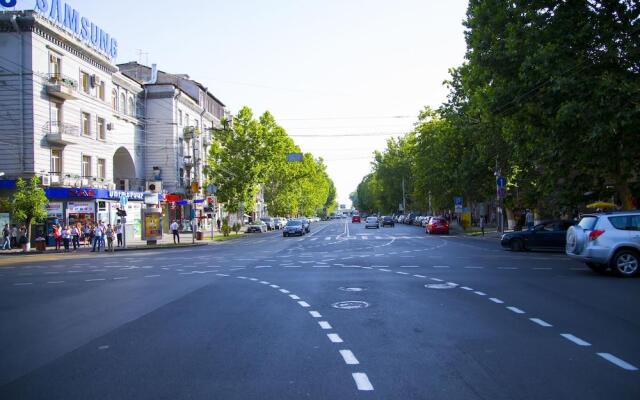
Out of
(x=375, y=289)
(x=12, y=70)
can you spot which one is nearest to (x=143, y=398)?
(x=375, y=289)

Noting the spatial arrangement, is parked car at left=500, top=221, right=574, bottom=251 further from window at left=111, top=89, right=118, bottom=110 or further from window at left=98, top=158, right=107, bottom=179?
window at left=111, top=89, right=118, bottom=110

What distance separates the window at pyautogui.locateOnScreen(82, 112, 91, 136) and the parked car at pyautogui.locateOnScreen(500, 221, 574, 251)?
3081 centimetres

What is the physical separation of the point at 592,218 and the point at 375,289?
700 cm

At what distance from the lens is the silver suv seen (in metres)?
14.6

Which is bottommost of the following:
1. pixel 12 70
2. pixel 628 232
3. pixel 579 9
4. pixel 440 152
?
pixel 628 232

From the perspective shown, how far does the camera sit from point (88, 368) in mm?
6414

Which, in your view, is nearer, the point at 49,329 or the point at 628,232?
the point at 49,329

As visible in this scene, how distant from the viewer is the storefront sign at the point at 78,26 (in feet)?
117

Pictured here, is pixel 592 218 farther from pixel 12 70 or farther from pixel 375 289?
pixel 12 70

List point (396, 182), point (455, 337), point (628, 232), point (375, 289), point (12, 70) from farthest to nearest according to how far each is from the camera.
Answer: point (396, 182) < point (12, 70) < point (628, 232) < point (375, 289) < point (455, 337)

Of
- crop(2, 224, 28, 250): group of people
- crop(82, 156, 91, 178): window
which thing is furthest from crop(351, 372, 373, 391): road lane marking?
crop(82, 156, 91, 178): window

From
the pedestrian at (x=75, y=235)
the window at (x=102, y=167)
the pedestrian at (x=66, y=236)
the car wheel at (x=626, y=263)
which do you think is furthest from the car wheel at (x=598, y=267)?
the window at (x=102, y=167)

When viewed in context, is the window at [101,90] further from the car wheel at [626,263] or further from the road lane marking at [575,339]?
the road lane marking at [575,339]

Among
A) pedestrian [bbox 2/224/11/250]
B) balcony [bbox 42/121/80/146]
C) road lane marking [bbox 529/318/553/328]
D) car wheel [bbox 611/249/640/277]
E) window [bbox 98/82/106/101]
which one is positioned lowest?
road lane marking [bbox 529/318/553/328]
